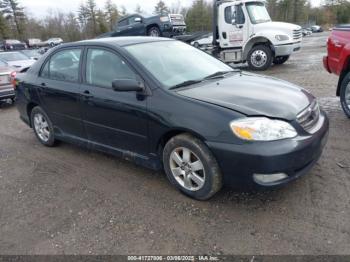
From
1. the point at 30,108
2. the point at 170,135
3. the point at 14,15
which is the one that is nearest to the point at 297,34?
the point at 30,108

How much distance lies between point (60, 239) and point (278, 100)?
95.2 inches

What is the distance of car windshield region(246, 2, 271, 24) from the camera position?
36.8 feet

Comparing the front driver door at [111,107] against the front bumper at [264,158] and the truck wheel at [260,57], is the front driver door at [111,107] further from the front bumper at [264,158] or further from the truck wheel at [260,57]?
the truck wheel at [260,57]

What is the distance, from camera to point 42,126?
5.11 meters

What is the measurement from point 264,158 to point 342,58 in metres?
3.28

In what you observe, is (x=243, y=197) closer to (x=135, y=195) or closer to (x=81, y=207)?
(x=135, y=195)

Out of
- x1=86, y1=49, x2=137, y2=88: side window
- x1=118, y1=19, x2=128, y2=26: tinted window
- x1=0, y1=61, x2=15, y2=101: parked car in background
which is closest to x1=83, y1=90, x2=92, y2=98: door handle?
x1=86, y1=49, x2=137, y2=88: side window

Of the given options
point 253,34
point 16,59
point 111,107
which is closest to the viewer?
point 111,107

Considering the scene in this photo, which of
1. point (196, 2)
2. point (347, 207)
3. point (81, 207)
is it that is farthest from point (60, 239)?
point (196, 2)

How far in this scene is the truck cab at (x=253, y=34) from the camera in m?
11.1

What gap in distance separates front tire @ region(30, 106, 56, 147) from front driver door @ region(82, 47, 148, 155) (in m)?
1.10

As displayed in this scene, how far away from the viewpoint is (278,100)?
3.15m

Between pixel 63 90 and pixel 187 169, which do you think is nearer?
pixel 187 169

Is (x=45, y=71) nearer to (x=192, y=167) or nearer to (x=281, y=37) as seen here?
(x=192, y=167)
